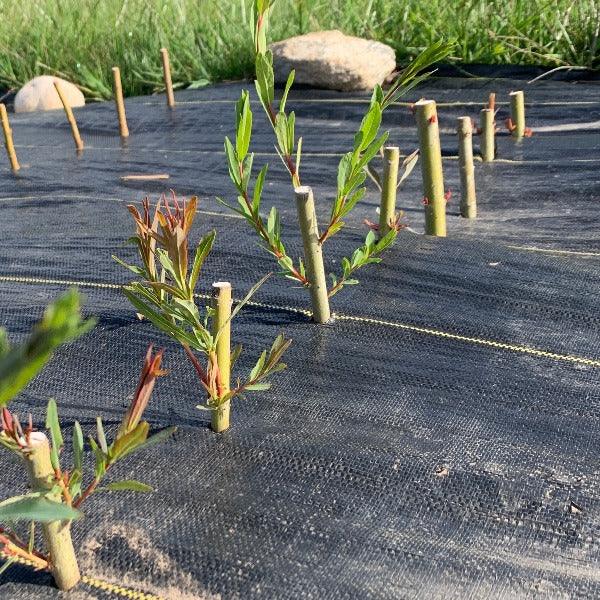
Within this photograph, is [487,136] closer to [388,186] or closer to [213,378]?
[388,186]

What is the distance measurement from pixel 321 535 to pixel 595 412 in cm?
64

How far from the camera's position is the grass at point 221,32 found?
16.9 ft

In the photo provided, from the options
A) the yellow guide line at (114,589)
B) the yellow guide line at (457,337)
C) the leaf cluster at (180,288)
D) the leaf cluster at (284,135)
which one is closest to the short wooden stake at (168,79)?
the yellow guide line at (457,337)

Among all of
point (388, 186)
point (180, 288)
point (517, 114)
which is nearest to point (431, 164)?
point (388, 186)

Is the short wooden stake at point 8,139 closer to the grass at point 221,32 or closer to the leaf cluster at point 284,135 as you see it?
the leaf cluster at point 284,135

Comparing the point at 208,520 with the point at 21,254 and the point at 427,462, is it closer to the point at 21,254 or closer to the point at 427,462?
the point at 427,462

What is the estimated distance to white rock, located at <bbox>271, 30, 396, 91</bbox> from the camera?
4.92 m

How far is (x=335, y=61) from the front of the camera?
16.1 feet

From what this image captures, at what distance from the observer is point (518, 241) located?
291cm

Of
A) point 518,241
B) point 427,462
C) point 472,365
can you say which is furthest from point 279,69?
point 427,462

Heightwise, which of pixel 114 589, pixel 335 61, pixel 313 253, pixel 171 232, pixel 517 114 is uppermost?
pixel 171 232

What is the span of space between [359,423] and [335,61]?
356cm

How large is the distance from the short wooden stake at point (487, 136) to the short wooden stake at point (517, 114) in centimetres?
22

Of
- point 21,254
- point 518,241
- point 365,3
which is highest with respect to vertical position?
point 365,3
